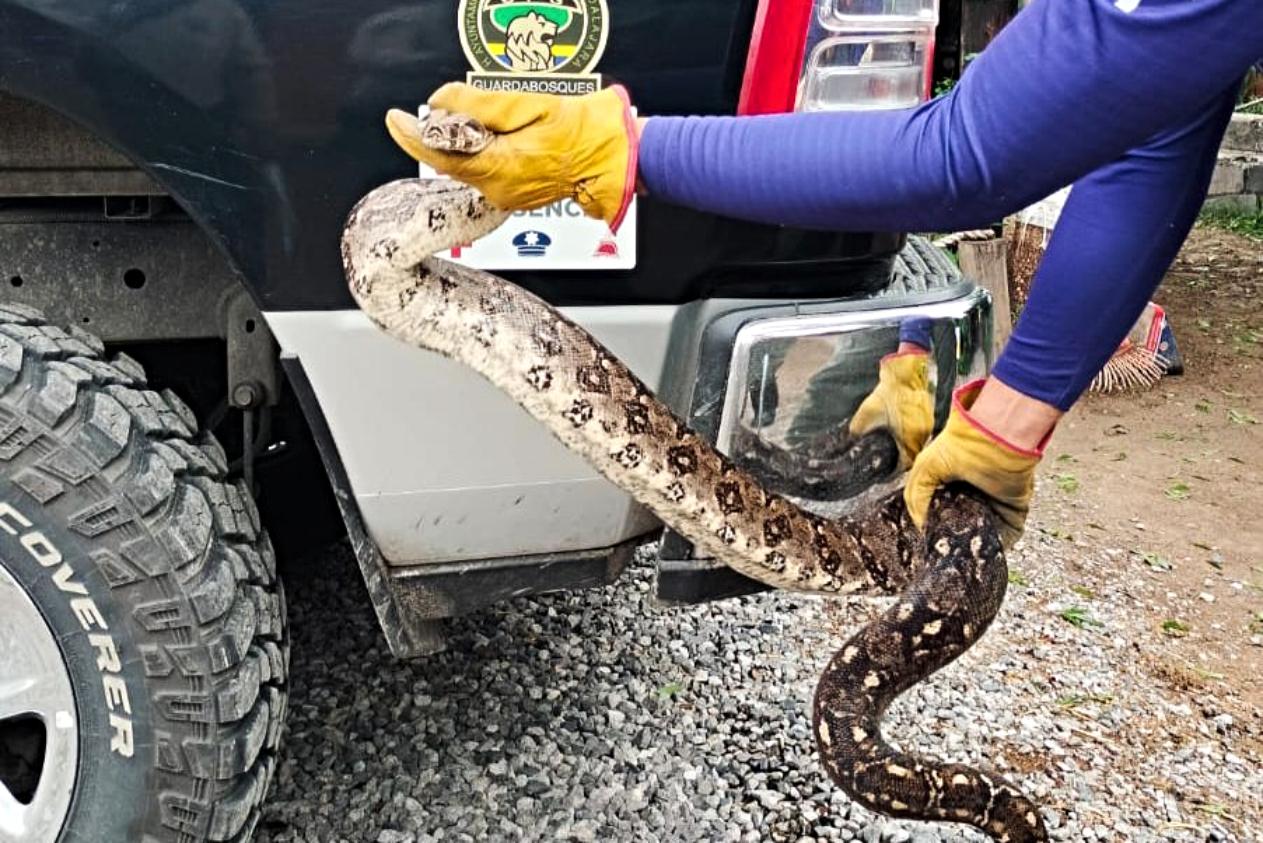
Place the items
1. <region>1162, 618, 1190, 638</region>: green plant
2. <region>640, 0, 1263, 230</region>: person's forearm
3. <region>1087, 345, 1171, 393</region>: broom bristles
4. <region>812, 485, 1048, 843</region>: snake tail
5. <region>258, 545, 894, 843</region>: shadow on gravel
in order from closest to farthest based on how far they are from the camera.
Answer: <region>640, 0, 1263, 230</region>: person's forearm
<region>812, 485, 1048, 843</region>: snake tail
<region>258, 545, 894, 843</region>: shadow on gravel
<region>1162, 618, 1190, 638</region>: green plant
<region>1087, 345, 1171, 393</region>: broom bristles

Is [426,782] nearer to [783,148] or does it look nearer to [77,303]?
[77,303]

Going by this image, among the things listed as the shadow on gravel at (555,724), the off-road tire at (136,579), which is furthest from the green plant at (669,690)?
the off-road tire at (136,579)

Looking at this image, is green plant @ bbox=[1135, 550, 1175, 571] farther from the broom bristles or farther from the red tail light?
the red tail light

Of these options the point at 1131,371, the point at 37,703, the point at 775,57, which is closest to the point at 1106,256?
the point at 775,57

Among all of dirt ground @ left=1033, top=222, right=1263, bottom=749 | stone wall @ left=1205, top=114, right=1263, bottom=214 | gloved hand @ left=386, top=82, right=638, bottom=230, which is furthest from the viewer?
stone wall @ left=1205, top=114, right=1263, bottom=214

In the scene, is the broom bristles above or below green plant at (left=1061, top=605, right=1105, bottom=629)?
below

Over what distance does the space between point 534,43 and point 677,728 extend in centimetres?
215

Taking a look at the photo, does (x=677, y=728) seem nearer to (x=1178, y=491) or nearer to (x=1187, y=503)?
(x=1187, y=503)

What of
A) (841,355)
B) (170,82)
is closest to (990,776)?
(841,355)

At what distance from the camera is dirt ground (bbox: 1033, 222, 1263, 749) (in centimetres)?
451

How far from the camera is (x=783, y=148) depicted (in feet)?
6.87

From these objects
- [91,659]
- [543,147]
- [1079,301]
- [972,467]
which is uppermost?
[543,147]

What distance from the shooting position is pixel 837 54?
95.3 inches

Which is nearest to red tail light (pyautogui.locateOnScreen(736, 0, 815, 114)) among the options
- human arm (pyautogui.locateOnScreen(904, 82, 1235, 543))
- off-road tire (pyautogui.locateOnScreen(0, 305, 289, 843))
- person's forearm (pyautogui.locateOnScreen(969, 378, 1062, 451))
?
human arm (pyautogui.locateOnScreen(904, 82, 1235, 543))
